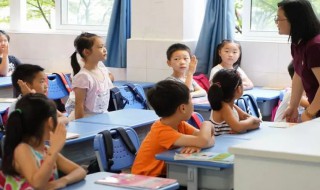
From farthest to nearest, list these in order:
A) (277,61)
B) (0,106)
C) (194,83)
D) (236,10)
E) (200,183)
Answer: (236,10)
(277,61)
(194,83)
(0,106)
(200,183)

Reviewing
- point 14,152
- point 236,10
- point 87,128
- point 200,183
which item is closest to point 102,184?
point 14,152

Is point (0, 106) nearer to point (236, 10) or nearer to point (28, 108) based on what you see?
point (28, 108)

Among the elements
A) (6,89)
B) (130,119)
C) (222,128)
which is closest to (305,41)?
(222,128)

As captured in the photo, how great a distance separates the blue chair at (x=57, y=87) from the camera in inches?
273

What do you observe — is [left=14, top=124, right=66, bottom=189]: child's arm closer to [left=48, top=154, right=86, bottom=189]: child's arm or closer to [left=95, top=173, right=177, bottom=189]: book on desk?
[left=48, top=154, right=86, bottom=189]: child's arm

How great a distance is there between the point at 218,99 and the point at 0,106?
6.59ft

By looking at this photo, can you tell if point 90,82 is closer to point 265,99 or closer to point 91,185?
point 265,99

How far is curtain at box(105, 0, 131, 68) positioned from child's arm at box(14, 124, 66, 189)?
4.53 meters

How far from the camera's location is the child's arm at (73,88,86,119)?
201 inches

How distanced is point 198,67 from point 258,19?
0.92m

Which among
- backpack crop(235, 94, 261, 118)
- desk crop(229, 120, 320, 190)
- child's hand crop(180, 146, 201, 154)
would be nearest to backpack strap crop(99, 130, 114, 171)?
child's hand crop(180, 146, 201, 154)

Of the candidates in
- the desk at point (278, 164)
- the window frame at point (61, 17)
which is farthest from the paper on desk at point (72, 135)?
the window frame at point (61, 17)

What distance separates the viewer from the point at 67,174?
3.11m

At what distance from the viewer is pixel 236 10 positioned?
295 inches
